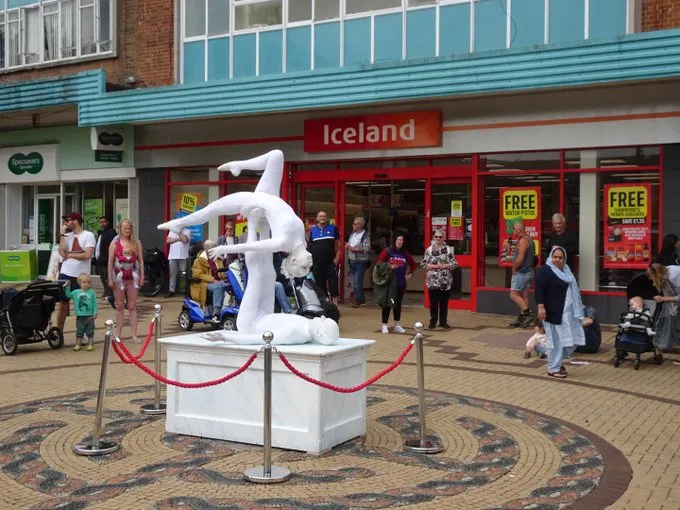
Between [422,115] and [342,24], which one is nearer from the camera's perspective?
[422,115]

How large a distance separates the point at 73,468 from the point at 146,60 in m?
15.6

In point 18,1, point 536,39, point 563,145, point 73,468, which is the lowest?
point 73,468

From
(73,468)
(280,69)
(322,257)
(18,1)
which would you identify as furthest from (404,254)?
(18,1)

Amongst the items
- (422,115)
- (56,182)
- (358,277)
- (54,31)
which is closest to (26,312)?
(358,277)

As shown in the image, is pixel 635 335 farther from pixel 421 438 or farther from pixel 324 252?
pixel 324 252

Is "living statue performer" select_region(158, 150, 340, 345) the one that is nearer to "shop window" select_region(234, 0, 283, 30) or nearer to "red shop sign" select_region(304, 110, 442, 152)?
"red shop sign" select_region(304, 110, 442, 152)

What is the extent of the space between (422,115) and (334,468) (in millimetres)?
11508

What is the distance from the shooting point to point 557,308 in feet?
33.0

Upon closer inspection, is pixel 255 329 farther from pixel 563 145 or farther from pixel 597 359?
pixel 563 145

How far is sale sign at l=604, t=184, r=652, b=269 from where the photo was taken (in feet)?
48.4

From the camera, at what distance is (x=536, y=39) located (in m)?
15.4

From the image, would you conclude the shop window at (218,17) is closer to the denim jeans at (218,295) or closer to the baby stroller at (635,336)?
the denim jeans at (218,295)

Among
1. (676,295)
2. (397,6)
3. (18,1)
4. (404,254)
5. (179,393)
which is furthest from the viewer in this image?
(18,1)

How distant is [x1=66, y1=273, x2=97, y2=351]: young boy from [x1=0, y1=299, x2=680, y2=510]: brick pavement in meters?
1.49
